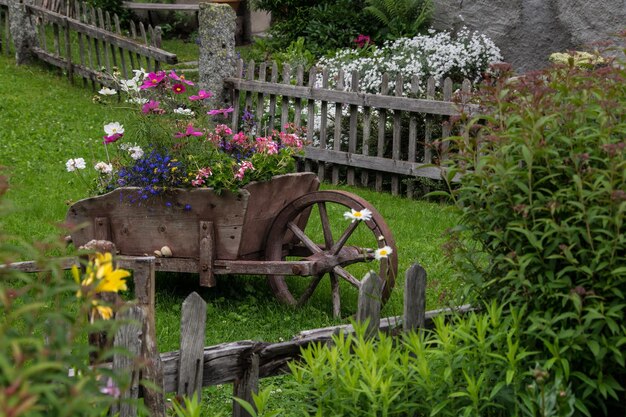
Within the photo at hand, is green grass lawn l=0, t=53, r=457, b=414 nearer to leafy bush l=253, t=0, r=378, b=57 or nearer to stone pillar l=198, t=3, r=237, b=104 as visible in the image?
stone pillar l=198, t=3, r=237, b=104

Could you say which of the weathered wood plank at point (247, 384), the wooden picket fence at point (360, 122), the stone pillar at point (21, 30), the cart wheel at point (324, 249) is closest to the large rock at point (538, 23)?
the wooden picket fence at point (360, 122)

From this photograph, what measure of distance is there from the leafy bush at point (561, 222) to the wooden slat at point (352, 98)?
4.96m

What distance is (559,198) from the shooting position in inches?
142

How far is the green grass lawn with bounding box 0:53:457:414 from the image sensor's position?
5805 millimetres

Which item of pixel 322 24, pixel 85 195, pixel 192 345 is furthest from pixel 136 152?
pixel 322 24

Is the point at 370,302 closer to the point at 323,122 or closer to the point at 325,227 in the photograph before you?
the point at 325,227

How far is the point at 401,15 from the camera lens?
13172mm

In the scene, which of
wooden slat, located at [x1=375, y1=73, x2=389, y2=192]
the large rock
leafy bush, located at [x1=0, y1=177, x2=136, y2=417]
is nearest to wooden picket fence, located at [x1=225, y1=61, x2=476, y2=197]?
wooden slat, located at [x1=375, y1=73, x2=389, y2=192]

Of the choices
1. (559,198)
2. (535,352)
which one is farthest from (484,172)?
(535,352)

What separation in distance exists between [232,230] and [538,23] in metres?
7.86

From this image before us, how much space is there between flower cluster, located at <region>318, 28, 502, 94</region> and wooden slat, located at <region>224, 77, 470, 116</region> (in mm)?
→ 1053

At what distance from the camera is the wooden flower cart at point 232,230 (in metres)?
5.74

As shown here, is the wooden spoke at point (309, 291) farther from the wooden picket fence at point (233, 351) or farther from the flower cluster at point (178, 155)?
the wooden picket fence at point (233, 351)

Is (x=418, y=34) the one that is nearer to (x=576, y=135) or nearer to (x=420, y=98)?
(x=420, y=98)
